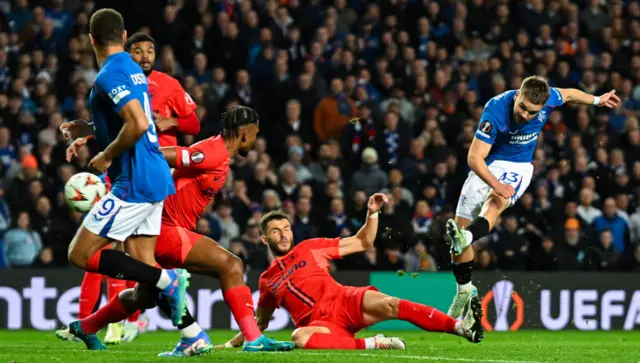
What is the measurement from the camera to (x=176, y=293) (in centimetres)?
741

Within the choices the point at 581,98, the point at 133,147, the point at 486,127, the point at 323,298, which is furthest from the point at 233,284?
the point at 581,98

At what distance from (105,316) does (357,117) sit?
291 inches

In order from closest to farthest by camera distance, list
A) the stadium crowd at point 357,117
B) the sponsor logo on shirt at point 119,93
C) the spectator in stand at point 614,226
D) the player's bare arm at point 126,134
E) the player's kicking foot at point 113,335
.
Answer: the player's bare arm at point 126,134 → the sponsor logo on shirt at point 119,93 → the player's kicking foot at point 113,335 → the stadium crowd at point 357,117 → the spectator in stand at point 614,226

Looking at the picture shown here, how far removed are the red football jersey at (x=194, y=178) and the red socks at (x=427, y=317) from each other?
5.43 ft

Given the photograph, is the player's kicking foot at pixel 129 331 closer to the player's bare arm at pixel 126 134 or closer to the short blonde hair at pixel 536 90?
the player's bare arm at pixel 126 134

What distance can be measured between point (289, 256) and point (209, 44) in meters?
7.55

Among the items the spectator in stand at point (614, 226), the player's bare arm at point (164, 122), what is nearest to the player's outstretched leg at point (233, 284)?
the player's bare arm at point (164, 122)

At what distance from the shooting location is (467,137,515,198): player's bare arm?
9453 mm

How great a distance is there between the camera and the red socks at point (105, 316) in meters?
8.44

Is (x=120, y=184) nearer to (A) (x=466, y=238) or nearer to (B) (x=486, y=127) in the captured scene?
(A) (x=466, y=238)

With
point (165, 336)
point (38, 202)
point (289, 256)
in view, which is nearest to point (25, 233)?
point (38, 202)

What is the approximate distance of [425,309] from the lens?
8.84m

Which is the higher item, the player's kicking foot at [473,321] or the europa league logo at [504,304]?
the player's kicking foot at [473,321]

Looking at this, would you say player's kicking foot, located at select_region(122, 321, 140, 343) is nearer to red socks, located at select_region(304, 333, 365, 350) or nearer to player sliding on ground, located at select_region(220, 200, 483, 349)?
player sliding on ground, located at select_region(220, 200, 483, 349)
